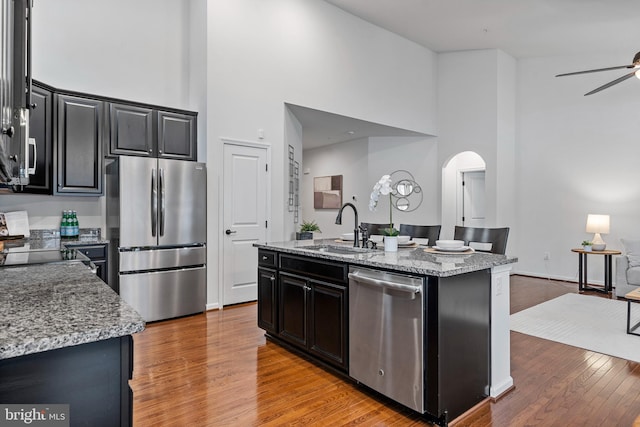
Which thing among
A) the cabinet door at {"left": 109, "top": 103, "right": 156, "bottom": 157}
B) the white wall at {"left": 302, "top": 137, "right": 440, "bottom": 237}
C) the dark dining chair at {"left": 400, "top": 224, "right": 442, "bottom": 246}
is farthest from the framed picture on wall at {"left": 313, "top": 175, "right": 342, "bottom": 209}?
the cabinet door at {"left": 109, "top": 103, "right": 156, "bottom": 157}

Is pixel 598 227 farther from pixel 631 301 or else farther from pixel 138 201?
pixel 138 201

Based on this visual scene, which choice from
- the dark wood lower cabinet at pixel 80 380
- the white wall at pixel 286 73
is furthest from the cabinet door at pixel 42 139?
the dark wood lower cabinet at pixel 80 380

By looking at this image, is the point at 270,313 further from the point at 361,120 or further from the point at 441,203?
the point at 441,203

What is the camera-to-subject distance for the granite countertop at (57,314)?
0.78 meters

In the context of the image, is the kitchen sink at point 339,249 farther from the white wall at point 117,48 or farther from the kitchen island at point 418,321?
the white wall at point 117,48

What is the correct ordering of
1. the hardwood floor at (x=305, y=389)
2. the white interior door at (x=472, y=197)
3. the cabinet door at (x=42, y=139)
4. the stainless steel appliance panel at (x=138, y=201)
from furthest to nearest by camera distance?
the white interior door at (x=472, y=197)
the stainless steel appliance panel at (x=138, y=201)
the cabinet door at (x=42, y=139)
the hardwood floor at (x=305, y=389)

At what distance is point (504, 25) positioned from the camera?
5504mm

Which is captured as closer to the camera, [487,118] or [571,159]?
[571,159]

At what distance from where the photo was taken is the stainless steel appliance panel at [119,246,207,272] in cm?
383

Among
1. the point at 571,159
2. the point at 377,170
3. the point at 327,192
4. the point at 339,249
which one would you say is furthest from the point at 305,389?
the point at 327,192

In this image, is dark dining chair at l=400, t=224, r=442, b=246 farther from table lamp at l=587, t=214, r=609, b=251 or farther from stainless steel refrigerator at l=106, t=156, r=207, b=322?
table lamp at l=587, t=214, r=609, b=251

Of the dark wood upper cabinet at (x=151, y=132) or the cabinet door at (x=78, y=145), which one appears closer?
the cabinet door at (x=78, y=145)

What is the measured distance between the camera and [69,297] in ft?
3.83

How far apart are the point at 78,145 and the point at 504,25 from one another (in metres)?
5.75
